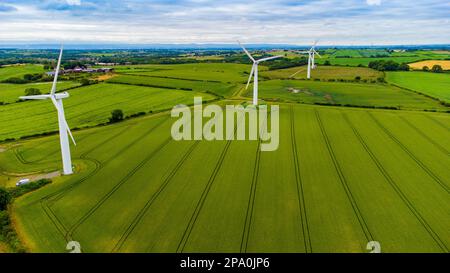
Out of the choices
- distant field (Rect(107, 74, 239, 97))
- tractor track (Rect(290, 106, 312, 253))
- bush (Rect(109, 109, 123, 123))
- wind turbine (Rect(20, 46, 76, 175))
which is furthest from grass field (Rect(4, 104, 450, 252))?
distant field (Rect(107, 74, 239, 97))

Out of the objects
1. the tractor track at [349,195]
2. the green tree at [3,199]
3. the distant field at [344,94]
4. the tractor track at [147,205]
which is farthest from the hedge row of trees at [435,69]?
the green tree at [3,199]

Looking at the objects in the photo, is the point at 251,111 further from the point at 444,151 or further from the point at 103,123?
the point at 444,151

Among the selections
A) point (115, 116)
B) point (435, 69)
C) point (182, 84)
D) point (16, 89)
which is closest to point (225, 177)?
point (115, 116)

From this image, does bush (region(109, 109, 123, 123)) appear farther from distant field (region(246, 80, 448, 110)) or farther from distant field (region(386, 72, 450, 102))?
distant field (region(386, 72, 450, 102))

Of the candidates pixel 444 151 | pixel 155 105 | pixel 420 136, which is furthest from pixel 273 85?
pixel 444 151

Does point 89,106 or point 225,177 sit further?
point 89,106

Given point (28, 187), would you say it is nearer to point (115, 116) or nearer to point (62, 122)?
point (62, 122)

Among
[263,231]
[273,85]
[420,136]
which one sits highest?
[273,85]
